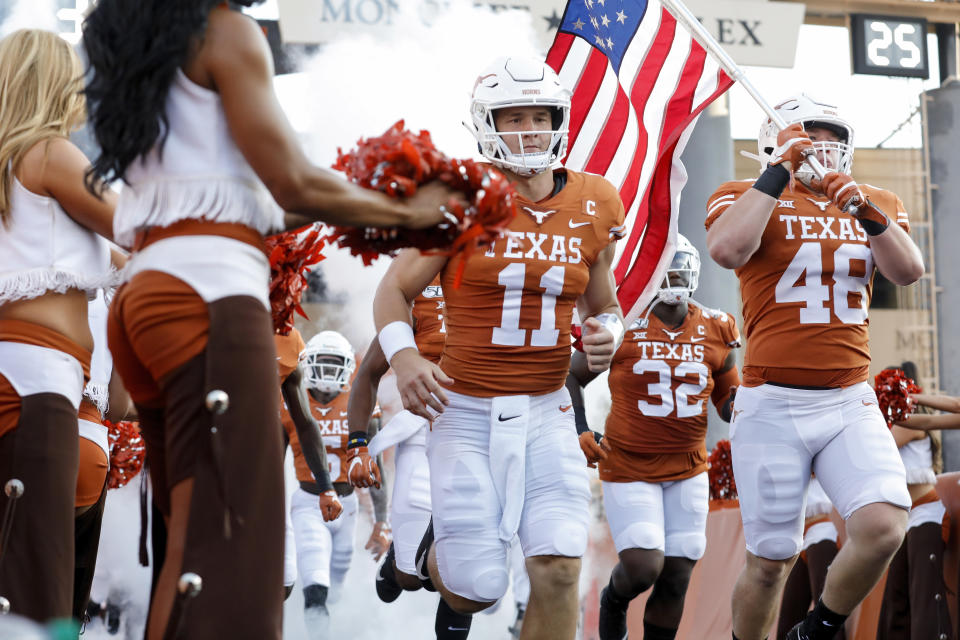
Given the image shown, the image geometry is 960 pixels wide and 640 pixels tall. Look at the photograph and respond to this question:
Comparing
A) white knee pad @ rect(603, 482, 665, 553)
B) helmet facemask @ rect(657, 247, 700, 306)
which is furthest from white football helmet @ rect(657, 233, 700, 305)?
white knee pad @ rect(603, 482, 665, 553)

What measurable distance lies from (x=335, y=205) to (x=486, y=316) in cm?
195

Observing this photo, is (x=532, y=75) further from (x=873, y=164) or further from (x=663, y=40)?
(x=873, y=164)

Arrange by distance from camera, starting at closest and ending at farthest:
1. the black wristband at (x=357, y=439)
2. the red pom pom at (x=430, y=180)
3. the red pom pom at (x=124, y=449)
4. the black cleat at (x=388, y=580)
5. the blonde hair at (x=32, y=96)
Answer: the red pom pom at (x=430, y=180) → the blonde hair at (x=32, y=96) → the red pom pom at (x=124, y=449) → the black wristband at (x=357, y=439) → the black cleat at (x=388, y=580)

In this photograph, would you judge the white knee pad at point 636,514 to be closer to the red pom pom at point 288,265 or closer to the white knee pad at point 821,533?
the white knee pad at point 821,533

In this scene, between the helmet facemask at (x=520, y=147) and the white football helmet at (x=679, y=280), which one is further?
the white football helmet at (x=679, y=280)

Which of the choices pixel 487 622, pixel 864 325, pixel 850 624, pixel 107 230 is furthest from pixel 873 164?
pixel 107 230

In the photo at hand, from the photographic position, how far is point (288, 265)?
3275 mm

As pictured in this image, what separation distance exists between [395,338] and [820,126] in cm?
213

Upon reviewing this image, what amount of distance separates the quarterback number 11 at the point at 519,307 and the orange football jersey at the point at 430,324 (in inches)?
93.6

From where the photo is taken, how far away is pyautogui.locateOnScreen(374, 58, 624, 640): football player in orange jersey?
4176mm

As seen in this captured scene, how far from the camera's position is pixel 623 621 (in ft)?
20.7

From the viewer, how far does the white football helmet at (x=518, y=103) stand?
436cm

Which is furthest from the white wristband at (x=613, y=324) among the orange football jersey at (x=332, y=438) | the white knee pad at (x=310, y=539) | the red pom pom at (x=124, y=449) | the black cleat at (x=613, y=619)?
the orange football jersey at (x=332, y=438)

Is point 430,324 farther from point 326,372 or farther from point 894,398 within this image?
point 326,372
